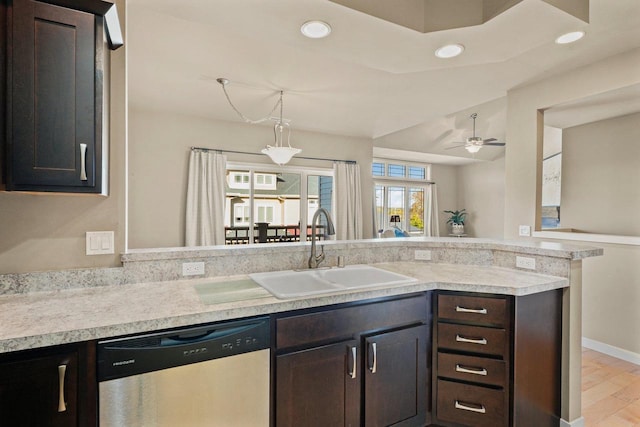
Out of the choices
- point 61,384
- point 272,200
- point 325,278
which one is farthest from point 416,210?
point 61,384

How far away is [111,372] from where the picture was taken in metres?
1.08

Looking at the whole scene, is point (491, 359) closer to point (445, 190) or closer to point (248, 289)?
point (248, 289)

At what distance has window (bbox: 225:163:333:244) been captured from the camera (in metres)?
4.79

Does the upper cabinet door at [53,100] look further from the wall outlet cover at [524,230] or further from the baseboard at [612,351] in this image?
the baseboard at [612,351]

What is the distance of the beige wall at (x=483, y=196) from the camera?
7684 millimetres

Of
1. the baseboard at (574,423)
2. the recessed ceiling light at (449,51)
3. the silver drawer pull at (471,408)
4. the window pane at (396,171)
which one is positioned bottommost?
the baseboard at (574,423)

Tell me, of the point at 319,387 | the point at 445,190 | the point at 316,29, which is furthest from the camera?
the point at 445,190

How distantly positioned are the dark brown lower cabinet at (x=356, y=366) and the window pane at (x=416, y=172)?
6694 mm

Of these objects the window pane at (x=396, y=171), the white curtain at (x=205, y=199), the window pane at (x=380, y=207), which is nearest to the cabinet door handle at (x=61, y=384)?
the white curtain at (x=205, y=199)

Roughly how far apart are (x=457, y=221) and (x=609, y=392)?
241 inches

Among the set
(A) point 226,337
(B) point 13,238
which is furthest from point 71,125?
(A) point 226,337

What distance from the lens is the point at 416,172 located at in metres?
8.11

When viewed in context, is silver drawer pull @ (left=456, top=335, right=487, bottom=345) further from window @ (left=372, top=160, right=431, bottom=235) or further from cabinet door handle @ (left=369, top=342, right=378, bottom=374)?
window @ (left=372, top=160, right=431, bottom=235)

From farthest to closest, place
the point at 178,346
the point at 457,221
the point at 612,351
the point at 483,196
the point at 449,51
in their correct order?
the point at 457,221 → the point at 483,196 → the point at 612,351 → the point at 449,51 → the point at 178,346
